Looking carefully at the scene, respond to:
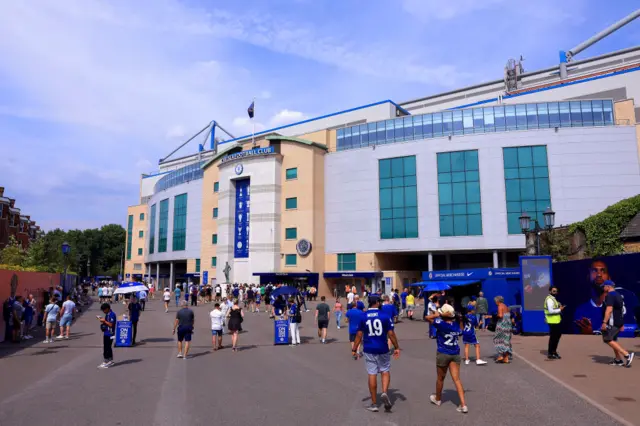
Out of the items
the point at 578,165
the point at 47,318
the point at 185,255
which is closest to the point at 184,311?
the point at 47,318

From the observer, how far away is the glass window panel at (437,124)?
47656 mm

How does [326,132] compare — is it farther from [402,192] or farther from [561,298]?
[561,298]

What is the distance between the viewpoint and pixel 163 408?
7832mm

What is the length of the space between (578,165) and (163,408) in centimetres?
4534

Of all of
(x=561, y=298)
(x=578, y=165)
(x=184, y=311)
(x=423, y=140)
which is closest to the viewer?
(x=184, y=311)

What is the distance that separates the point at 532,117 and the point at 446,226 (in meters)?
13.1

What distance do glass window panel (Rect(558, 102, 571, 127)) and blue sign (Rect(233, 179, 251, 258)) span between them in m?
32.9

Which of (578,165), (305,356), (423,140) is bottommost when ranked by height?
(305,356)

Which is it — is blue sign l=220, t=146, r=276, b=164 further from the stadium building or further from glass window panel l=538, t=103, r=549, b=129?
glass window panel l=538, t=103, r=549, b=129

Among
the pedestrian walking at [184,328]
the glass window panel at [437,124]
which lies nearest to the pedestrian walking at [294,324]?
the pedestrian walking at [184,328]

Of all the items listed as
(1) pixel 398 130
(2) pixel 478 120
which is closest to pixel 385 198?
(1) pixel 398 130

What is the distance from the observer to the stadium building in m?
44.1

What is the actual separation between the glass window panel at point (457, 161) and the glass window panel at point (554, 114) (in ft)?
28.3

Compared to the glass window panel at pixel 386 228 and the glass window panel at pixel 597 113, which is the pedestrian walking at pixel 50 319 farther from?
the glass window panel at pixel 597 113
